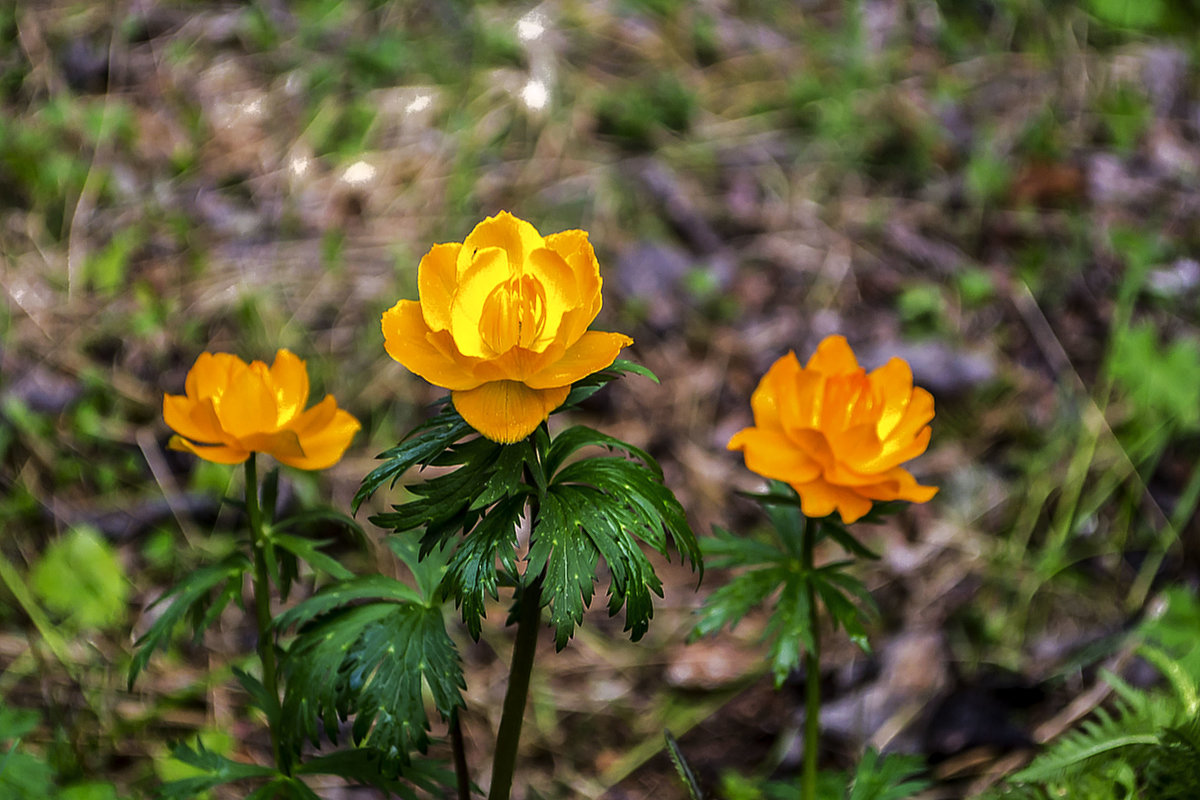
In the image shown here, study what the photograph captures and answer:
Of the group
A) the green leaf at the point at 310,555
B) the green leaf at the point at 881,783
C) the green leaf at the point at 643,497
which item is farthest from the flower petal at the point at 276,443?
the green leaf at the point at 881,783

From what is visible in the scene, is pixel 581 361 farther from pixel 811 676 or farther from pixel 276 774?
pixel 276 774

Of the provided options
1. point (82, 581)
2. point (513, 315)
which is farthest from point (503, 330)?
point (82, 581)

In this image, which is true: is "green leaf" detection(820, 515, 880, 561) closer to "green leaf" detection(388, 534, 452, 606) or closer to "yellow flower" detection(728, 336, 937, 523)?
"yellow flower" detection(728, 336, 937, 523)

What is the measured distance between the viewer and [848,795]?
1.37 metres

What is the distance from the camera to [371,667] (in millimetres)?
1012

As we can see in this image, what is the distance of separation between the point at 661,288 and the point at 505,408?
200 centimetres

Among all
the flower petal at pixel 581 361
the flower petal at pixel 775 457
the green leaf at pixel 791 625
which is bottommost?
the green leaf at pixel 791 625

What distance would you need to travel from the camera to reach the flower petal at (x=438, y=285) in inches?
37.5

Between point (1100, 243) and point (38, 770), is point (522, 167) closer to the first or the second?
point (1100, 243)

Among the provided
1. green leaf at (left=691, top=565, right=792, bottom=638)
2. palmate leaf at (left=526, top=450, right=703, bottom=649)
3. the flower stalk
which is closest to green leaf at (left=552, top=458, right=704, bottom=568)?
palmate leaf at (left=526, top=450, right=703, bottom=649)

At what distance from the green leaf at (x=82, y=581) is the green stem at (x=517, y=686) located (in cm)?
132

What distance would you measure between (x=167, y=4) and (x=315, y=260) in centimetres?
148

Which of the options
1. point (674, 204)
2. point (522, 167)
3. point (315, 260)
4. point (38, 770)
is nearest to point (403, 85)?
point (522, 167)

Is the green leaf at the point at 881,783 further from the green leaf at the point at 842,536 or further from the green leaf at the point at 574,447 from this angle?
the green leaf at the point at 574,447
